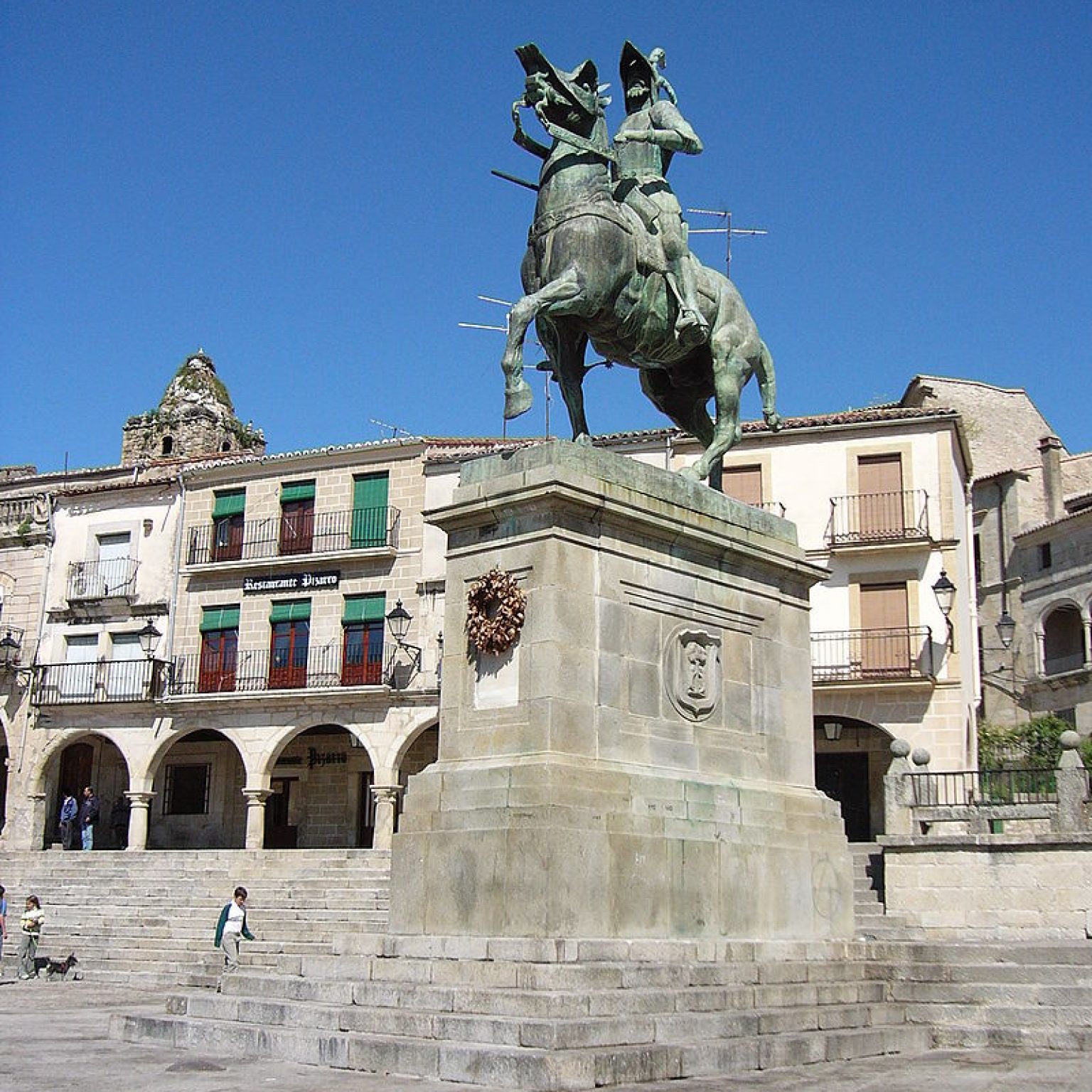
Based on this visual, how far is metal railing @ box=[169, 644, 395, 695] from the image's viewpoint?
35688 millimetres

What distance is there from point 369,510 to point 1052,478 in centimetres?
2219

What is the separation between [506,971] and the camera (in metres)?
9.05

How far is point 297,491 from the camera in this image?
1516 inches

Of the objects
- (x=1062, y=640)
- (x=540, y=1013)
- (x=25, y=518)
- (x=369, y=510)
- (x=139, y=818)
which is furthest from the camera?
(x=1062, y=640)

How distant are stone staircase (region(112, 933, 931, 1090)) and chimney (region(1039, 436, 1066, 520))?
37.1 metres

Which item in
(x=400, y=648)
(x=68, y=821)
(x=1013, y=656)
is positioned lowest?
(x=68, y=821)

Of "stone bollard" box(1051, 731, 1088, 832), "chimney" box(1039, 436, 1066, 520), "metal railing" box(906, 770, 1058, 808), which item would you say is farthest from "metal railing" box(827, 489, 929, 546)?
"chimney" box(1039, 436, 1066, 520)

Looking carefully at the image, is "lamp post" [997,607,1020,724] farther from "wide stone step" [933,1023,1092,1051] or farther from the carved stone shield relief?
"wide stone step" [933,1023,1092,1051]

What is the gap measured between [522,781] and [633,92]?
6.49 meters

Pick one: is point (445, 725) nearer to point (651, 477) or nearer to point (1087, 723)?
point (651, 477)

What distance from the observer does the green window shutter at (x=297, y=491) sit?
126 ft

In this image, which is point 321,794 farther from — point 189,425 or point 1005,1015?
point 1005,1015

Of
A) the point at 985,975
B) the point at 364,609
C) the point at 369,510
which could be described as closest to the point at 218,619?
the point at 364,609

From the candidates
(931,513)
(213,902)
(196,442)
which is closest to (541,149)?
(213,902)
